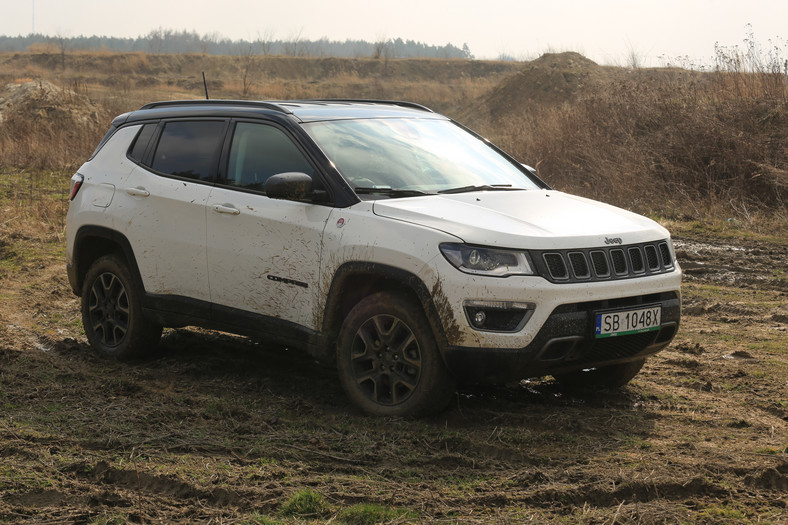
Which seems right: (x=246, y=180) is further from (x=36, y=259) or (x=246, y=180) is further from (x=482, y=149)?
(x=36, y=259)

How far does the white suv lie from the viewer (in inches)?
191

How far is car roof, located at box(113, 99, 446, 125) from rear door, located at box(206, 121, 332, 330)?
148 millimetres

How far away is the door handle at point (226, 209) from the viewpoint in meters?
5.92

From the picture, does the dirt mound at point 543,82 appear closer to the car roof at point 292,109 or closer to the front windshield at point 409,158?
the car roof at point 292,109

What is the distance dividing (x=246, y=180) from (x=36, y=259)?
620 cm

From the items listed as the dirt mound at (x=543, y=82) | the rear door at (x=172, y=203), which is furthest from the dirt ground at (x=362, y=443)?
the dirt mound at (x=543, y=82)

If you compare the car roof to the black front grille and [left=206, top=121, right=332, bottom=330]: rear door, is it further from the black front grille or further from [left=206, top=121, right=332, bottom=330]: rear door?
the black front grille

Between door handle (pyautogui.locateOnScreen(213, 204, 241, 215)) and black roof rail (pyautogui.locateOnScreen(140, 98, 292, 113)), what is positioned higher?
black roof rail (pyautogui.locateOnScreen(140, 98, 292, 113))

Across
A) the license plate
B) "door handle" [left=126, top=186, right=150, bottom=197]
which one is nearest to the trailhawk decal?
"door handle" [left=126, top=186, right=150, bottom=197]

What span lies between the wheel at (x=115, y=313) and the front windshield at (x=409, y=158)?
2006mm

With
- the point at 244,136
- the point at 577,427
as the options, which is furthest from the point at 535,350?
the point at 244,136

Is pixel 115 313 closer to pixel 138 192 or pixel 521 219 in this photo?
pixel 138 192

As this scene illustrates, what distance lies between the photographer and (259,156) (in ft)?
19.9

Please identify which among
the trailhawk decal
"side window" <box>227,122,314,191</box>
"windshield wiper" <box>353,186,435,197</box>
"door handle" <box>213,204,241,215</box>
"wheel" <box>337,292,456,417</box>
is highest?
"side window" <box>227,122,314,191</box>
